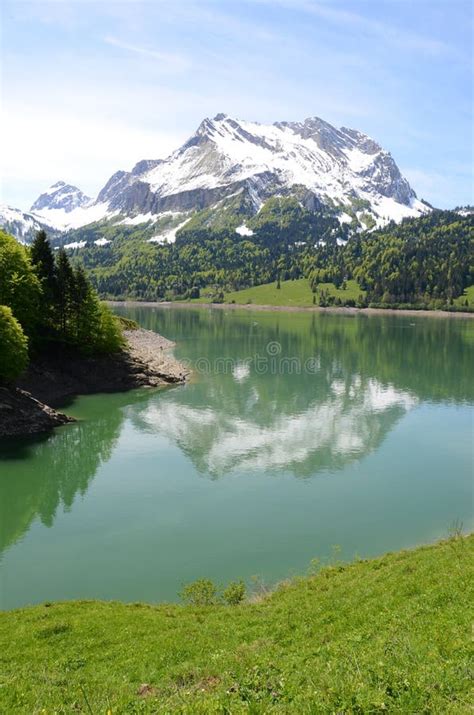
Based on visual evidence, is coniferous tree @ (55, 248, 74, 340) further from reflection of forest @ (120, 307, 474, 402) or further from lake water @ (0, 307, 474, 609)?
reflection of forest @ (120, 307, 474, 402)

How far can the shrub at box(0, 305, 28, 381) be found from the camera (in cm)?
5978

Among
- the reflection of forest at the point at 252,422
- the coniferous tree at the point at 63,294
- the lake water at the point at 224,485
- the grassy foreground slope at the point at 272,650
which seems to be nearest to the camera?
the grassy foreground slope at the point at 272,650

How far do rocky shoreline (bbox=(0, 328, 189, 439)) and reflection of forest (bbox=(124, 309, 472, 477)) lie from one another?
359 inches

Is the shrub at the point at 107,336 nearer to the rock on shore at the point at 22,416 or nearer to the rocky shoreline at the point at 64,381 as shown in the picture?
the rocky shoreline at the point at 64,381

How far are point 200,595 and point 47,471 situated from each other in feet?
98.0

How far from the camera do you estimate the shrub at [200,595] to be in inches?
1088

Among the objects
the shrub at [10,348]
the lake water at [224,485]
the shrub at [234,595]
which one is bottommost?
the lake water at [224,485]

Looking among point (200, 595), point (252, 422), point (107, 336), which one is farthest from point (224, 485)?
point (107, 336)

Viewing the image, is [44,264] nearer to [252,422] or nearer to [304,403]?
[252,422]

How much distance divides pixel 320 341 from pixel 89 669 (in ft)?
513

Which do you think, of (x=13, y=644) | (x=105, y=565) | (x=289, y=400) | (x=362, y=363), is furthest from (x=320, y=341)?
(x=13, y=644)

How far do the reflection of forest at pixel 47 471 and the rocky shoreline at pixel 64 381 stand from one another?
2.92 m

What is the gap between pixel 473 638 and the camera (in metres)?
16.0

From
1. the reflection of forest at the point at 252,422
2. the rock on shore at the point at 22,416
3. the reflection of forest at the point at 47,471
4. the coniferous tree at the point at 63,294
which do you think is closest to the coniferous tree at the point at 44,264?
the coniferous tree at the point at 63,294
